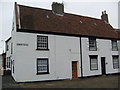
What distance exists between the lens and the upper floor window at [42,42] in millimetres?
17464

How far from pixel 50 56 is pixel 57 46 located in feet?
5.13

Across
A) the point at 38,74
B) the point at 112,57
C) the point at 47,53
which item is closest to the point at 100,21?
the point at 112,57

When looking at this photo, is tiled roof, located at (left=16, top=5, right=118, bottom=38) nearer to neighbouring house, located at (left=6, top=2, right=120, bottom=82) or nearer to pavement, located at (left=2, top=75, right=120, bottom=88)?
neighbouring house, located at (left=6, top=2, right=120, bottom=82)

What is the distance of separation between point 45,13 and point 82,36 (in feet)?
19.7

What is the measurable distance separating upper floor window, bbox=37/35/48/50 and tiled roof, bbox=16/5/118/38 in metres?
0.96

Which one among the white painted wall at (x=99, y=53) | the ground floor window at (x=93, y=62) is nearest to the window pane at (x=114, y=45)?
the white painted wall at (x=99, y=53)

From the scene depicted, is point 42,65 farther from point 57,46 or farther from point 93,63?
point 93,63

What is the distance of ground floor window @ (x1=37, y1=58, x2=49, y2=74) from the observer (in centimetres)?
1707

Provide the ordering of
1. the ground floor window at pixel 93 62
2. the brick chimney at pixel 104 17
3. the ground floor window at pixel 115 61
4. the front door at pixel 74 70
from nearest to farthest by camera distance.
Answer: the front door at pixel 74 70 < the ground floor window at pixel 93 62 < the ground floor window at pixel 115 61 < the brick chimney at pixel 104 17

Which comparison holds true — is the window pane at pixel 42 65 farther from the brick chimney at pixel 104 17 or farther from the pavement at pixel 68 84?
the brick chimney at pixel 104 17

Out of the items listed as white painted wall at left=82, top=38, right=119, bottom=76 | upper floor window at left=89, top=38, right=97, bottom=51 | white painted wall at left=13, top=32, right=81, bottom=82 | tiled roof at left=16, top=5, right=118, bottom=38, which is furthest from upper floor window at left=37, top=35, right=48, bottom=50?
upper floor window at left=89, top=38, right=97, bottom=51

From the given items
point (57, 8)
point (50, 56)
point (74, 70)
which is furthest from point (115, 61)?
point (57, 8)

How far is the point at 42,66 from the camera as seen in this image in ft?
56.7

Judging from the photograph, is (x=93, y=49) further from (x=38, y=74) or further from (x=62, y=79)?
(x=38, y=74)
